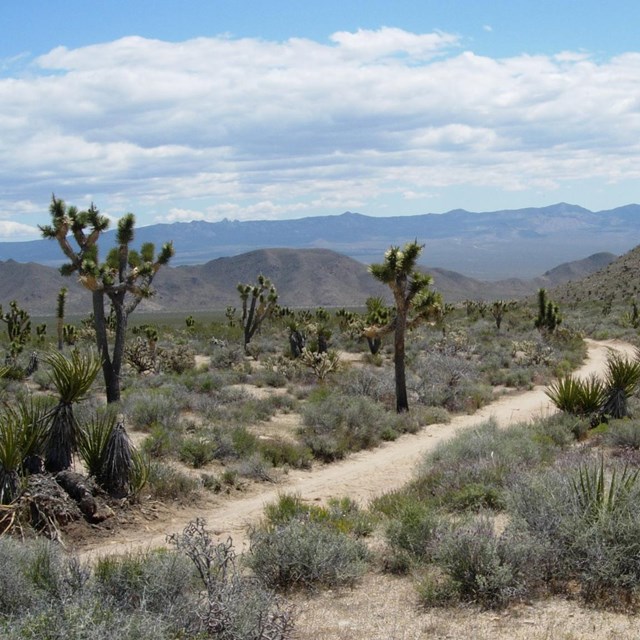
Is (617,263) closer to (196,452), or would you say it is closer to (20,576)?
(196,452)

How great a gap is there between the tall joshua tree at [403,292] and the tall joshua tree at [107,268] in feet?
19.0

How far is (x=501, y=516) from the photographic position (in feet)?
29.1

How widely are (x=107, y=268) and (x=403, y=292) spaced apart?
7.55 metres

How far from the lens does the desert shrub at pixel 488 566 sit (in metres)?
6.26

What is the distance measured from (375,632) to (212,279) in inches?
5780

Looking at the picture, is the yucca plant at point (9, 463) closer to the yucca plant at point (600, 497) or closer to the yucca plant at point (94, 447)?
the yucca plant at point (94, 447)

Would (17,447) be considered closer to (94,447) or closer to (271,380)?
(94,447)

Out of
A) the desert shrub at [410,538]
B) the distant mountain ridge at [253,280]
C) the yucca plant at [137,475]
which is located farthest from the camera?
the distant mountain ridge at [253,280]

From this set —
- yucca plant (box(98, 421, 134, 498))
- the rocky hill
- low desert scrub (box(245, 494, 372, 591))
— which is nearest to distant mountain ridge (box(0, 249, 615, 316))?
the rocky hill

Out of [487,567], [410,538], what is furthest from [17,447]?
[487,567]

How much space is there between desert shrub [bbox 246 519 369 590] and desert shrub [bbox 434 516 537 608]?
3.16 feet

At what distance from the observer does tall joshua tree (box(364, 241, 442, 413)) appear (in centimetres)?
1897

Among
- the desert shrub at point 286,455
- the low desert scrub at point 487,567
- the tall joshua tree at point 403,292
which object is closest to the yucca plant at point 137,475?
the desert shrub at point 286,455

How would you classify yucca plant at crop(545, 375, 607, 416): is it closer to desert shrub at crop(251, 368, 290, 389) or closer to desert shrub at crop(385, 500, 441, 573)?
desert shrub at crop(385, 500, 441, 573)
